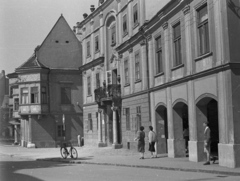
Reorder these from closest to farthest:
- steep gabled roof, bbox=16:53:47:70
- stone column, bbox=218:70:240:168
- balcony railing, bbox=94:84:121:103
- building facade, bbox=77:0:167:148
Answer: stone column, bbox=218:70:240:168 → building facade, bbox=77:0:167:148 → balcony railing, bbox=94:84:121:103 → steep gabled roof, bbox=16:53:47:70

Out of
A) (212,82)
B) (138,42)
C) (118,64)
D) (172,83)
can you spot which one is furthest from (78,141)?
(212,82)

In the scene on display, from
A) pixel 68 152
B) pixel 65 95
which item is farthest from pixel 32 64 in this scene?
pixel 68 152

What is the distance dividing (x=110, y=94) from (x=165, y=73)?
9.34 m

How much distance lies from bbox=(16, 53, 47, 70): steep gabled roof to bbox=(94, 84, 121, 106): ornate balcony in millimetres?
13890

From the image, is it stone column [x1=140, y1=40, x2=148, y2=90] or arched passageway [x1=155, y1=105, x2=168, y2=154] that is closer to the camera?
arched passageway [x1=155, y1=105, x2=168, y2=154]

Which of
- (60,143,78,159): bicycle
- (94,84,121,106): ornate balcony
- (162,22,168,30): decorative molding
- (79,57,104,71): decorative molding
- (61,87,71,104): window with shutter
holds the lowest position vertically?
(60,143,78,159): bicycle

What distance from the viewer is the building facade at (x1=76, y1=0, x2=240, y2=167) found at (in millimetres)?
16234

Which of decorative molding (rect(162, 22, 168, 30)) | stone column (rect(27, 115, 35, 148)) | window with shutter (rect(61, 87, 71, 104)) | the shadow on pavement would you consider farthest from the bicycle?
window with shutter (rect(61, 87, 71, 104))

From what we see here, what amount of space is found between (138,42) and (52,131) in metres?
20.9

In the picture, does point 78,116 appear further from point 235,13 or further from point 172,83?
point 235,13

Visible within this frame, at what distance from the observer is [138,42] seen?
27.1m

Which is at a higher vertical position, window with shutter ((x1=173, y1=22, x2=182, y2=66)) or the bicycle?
window with shutter ((x1=173, y1=22, x2=182, y2=66))

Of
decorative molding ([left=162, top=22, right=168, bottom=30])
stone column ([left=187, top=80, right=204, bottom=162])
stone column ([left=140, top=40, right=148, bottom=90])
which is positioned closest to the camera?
stone column ([left=187, top=80, right=204, bottom=162])

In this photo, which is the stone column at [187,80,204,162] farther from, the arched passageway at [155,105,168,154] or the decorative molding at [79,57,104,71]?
the decorative molding at [79,57,104,71]
